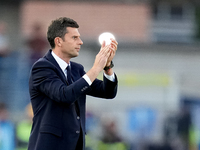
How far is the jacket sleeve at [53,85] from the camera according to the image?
3.28 meters

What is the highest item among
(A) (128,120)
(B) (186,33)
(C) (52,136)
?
(B) (186,33)

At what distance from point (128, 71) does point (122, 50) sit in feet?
3.07

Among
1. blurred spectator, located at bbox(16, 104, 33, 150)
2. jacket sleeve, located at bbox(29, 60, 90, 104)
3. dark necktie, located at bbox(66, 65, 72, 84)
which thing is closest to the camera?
jacket sleeve, located at bbox(29, 60, 90, 104)

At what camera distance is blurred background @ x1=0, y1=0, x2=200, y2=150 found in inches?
374

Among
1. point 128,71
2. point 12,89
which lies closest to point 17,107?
point 12,89

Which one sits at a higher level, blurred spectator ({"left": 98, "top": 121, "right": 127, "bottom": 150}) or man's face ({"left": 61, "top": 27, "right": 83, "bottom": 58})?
man's face ({"left": 61, "top": 27, "right": 83, "bottom": 58})

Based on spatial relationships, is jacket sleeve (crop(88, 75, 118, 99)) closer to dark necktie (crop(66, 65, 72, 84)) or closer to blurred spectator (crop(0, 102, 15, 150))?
dark necktie (crop(66, 65, 72, 84))

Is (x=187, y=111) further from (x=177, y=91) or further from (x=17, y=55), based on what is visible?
(x=17, y=55)

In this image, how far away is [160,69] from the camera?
14.2 m

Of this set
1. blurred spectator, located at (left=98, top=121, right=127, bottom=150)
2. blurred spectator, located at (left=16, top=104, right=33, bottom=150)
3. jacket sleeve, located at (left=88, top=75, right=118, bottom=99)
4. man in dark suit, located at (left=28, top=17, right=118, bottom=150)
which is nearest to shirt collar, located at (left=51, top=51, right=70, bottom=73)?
man in dark suit, located at (left=28, top=17, right=118, bottom=150)

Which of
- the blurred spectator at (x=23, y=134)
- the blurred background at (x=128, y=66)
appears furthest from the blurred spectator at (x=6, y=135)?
the blurred spectator at (x=23, y=134)

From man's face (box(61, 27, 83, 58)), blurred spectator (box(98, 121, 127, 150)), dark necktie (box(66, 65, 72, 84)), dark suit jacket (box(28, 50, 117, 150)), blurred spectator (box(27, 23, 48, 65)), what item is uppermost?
blurred spectator (box(27, 23, 48, 65))

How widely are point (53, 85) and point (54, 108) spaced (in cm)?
18

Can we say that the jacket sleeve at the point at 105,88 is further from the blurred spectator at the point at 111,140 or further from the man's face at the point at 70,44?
the blurred spectator at the point at 111,140
